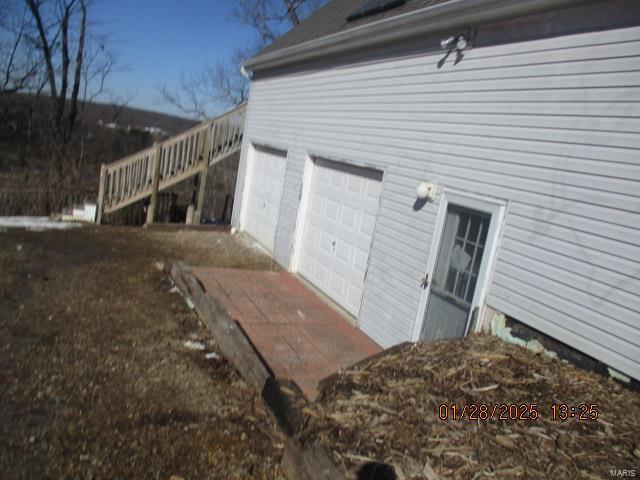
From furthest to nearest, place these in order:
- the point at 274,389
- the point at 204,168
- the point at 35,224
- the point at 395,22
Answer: the point at 204,168, the point at 35,224, the point at 395,22, the point at 274,389

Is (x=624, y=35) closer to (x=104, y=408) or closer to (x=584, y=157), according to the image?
(x=584, y=157)

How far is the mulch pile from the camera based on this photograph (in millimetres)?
2596

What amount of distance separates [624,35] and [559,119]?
715mm

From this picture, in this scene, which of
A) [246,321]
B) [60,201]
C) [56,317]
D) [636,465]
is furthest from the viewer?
[60,201]

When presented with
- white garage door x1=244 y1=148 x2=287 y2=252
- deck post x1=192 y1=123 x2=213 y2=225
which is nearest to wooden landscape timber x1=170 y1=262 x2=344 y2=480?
white garage door x1=244 y1=148 x2=287 y2=252

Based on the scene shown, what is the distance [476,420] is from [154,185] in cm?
1057

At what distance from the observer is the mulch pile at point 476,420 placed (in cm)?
260

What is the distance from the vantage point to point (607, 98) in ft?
11.5

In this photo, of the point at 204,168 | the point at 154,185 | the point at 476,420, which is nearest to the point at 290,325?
the point at 476,420

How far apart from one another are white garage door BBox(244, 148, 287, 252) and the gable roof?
205cm

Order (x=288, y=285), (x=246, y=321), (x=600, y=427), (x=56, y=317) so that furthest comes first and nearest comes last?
(x=288, y=285) < (x=246, y=321) < (x=56, y=317) < (x=600, y=427)

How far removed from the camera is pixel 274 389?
12.5 feet

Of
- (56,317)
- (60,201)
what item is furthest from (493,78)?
(60,201)

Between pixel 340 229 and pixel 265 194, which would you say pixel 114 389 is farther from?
pixel 265 194
